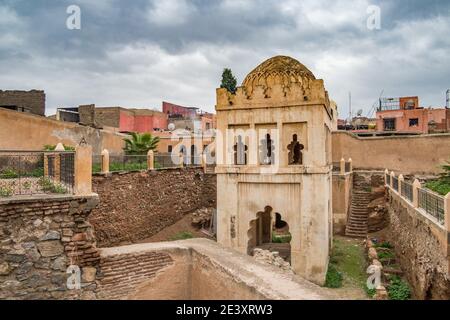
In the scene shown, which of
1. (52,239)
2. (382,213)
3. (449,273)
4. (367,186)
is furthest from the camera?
(367,186)

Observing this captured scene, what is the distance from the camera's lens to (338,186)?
21.6 m

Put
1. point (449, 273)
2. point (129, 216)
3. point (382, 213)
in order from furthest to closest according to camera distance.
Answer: point (382, 213), point (129, 216), point (449, 273)

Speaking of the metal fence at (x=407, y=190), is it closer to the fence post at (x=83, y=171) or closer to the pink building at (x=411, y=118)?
the fence post at (x=83, y=171)

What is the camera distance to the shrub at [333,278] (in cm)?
1301

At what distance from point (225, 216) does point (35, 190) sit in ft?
26.2

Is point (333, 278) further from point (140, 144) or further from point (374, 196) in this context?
point (140, 144)

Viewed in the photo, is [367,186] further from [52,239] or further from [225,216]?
[52,239]

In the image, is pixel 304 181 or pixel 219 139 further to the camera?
pixel 219 139

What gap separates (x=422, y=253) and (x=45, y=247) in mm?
9626

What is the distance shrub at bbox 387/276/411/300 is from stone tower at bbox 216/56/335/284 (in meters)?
2.25

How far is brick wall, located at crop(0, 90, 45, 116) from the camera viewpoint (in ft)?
70.1

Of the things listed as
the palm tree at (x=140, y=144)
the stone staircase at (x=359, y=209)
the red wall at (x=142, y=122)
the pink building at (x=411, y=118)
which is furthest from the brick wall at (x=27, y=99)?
the pink building at (x=411, y=118)

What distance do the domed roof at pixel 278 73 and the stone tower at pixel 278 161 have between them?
4 centimetres

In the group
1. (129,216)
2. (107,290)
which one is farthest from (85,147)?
(129,216)
